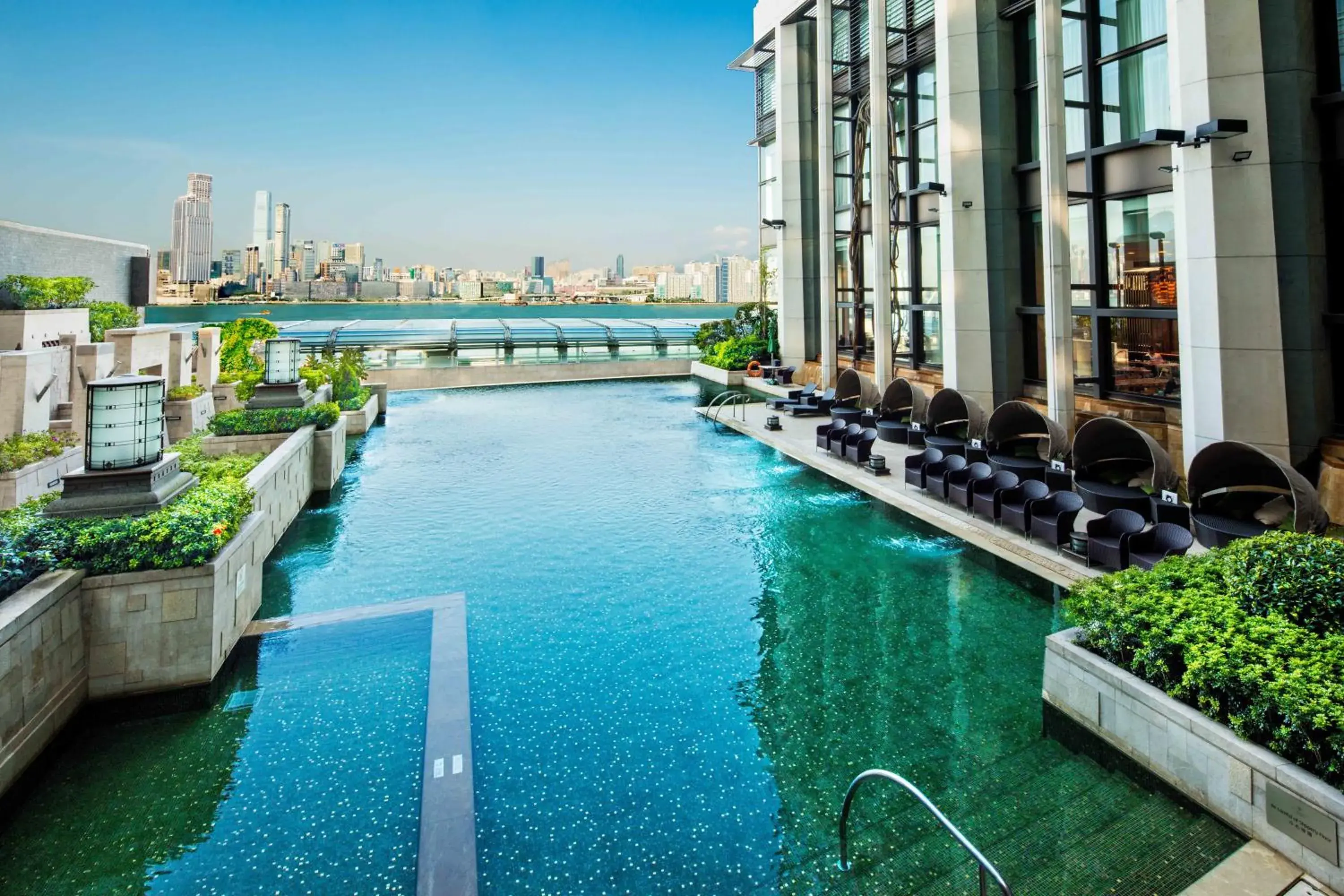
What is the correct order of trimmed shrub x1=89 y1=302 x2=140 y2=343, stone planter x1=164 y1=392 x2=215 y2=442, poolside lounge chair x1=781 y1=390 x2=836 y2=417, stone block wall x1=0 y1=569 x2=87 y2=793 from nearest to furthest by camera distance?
stone block wall x1=0 y1=569 x2=87 y2=793
stone planter x1=164 y1=392 x2=215 y2=442
trimmed shrub x1=89 y1=302 x2=140 y2=343
poolside lounge chair x1=781 y1=390 x2=836 y2=417

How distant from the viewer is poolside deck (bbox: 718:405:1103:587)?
9.74 metres

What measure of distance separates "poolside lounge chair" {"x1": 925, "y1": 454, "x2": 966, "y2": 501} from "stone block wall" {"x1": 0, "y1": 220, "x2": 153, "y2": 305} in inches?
990

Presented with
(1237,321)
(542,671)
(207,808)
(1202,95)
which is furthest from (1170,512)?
(207,808)

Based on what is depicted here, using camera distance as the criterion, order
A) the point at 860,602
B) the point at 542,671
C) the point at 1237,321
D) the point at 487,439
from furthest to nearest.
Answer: the point at 487,439 → the point at 1237,321 → the point at 860,602 → the point at 542,671

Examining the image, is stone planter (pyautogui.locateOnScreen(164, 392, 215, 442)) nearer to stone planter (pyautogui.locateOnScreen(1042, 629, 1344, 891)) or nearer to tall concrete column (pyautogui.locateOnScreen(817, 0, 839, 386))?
stone planter (pyautogui.locateOnScreen(1042, 629, 1344, 891))

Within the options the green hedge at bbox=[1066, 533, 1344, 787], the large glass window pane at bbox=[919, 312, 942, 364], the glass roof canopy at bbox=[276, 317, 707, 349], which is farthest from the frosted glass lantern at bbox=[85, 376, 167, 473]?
the glass roof canopy at bbox=[276, 317, 707, 349]

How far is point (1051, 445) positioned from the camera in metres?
13.7

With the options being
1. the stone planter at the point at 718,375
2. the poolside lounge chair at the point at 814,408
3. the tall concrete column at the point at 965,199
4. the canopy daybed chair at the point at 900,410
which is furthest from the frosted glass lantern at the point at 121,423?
the stone planter at the point at 718,375

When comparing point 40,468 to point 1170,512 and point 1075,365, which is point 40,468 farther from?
point 1075,365

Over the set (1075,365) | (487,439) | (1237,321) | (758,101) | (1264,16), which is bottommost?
(487,439)

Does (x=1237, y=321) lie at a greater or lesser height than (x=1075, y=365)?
greater

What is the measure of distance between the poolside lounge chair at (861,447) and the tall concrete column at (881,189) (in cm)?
611

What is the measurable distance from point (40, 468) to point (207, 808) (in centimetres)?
1092

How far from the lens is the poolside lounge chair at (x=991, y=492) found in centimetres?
1122
